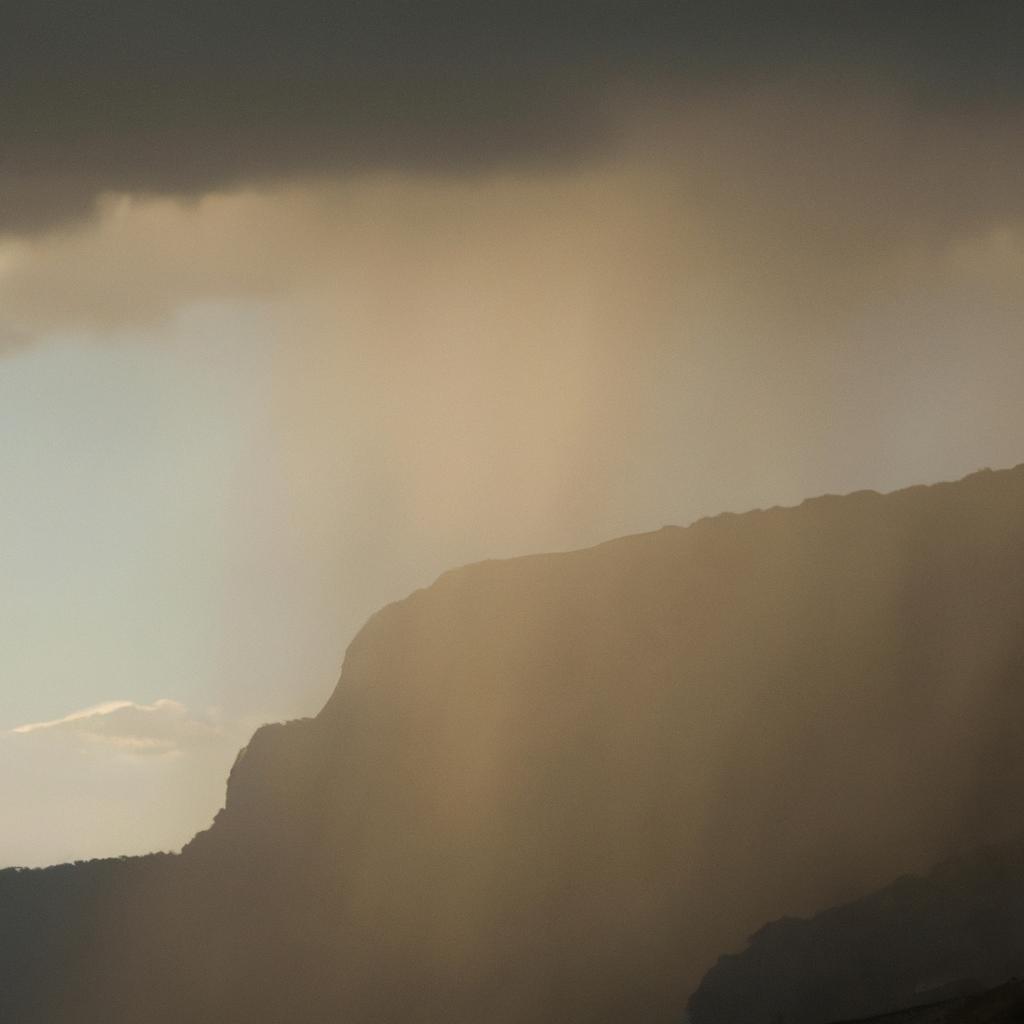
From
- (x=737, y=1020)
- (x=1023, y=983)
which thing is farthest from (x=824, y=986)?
(x=1023, y=983)

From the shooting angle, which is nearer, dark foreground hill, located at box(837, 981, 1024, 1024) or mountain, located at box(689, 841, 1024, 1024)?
dark foreground hill, located at box(837, 981, 1024, 1024)

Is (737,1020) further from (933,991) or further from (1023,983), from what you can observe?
(1023,983)

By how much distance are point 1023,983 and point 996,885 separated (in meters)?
65.7

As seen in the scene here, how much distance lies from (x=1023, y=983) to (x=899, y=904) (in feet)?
249

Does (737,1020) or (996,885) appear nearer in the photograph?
(996,885)

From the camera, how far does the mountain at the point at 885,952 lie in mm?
161500

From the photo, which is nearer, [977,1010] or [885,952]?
[977,1010]

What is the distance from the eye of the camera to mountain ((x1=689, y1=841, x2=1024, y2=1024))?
161500 mm

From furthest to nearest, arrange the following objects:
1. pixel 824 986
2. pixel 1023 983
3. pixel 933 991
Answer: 1. pixel 824 986
2. pixel 933 991
3. pixel 1023 983

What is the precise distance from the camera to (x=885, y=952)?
6747 inches

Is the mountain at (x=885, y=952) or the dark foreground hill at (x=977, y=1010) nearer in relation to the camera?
the dark foreground hill at (x=977, y=1010)

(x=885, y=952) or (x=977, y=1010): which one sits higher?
(x=885, y=952)

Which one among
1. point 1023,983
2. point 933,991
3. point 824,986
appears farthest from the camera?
point 824,986

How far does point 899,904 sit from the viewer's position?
579 feet
